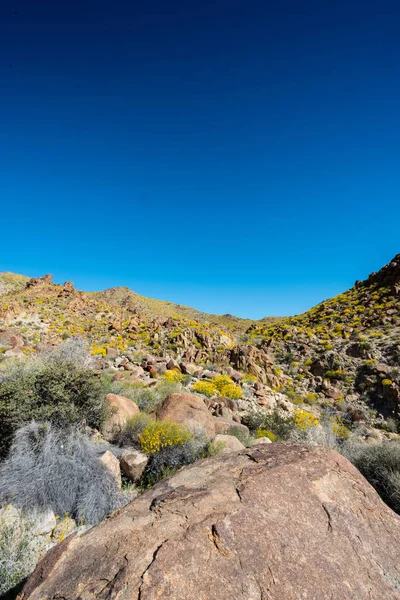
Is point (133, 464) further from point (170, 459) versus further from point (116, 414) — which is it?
point (116, 414)

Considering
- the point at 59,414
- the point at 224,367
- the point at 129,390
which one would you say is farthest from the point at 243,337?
the point at 59,414

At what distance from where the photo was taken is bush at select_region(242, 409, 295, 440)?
33.3 feet

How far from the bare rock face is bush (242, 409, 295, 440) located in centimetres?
679

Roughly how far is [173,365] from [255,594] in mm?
13029

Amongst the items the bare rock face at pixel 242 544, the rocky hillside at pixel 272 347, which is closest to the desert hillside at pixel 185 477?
the bare rock face at pixel 242 544

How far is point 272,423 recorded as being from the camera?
10.4 m

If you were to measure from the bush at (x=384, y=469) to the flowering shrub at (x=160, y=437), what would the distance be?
13.6ft

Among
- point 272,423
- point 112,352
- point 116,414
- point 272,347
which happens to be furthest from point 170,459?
point 272,347

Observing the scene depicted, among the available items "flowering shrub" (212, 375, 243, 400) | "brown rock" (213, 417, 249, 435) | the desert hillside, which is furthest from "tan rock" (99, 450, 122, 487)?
"flowering shrub" (212, 375, 243, 400)

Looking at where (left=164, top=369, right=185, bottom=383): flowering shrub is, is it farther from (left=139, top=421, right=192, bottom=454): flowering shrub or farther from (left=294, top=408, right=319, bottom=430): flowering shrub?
(left=139, top=421, right=192, bottom=454): flowering shrub

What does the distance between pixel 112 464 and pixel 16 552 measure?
2.34 m

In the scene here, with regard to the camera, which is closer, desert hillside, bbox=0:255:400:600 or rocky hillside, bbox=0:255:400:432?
desert hillside, bbox=0:255:400:600

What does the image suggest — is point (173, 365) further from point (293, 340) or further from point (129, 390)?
point (293, 340)

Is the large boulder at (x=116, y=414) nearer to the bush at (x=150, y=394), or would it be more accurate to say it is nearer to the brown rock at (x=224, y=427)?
the bush at (x=150, y=394)
